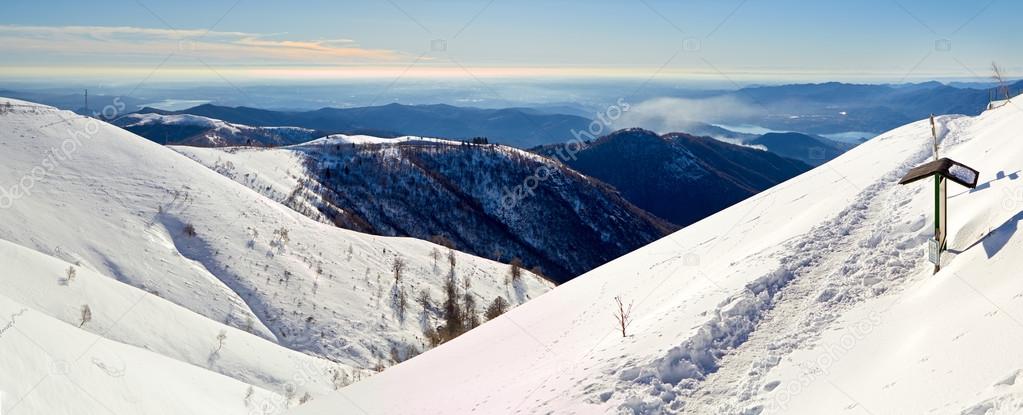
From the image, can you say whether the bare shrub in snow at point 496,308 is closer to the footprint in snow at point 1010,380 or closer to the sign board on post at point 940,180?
the sign board on post at point 940,180

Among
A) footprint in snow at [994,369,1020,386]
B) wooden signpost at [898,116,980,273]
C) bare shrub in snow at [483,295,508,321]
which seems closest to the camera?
footprint in snow at [994,369,1020,386]

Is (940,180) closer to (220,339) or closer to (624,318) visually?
(624,318)

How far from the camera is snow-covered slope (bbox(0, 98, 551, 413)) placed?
1673 centimetres

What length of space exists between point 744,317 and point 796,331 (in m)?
0.79

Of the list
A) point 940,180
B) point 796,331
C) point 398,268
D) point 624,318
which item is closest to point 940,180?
point 940,180

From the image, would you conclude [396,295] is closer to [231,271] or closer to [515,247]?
[231,271]

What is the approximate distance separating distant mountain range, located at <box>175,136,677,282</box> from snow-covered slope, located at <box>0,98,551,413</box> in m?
29.4

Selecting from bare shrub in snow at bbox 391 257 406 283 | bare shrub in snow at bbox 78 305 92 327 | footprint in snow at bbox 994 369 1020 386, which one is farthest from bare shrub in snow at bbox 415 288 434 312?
footprint in snow at bbox 994 369 1020 386

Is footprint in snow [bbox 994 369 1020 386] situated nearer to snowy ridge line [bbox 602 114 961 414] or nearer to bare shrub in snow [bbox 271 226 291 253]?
snowy ridge line [bbox 602 114 961 414]

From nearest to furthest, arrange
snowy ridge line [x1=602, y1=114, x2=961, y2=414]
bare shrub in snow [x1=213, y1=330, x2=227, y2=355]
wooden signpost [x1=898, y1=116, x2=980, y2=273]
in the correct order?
snowy ridge line [x1=602, y1=114, x2=961, y2=414] → wooden signpost [x1=898, y1=116, x2=980, y2=273] → bare shrub in snow [x1=213, y1=330, x2=227, y2=355]

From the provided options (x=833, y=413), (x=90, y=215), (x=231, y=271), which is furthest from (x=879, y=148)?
(x=90, y=215)

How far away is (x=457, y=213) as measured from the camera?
107 metres

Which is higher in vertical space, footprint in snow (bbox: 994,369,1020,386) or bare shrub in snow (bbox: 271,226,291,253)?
bare shrub in snow (bbox: 271,226,291,253)

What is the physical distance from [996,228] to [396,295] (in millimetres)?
32565
